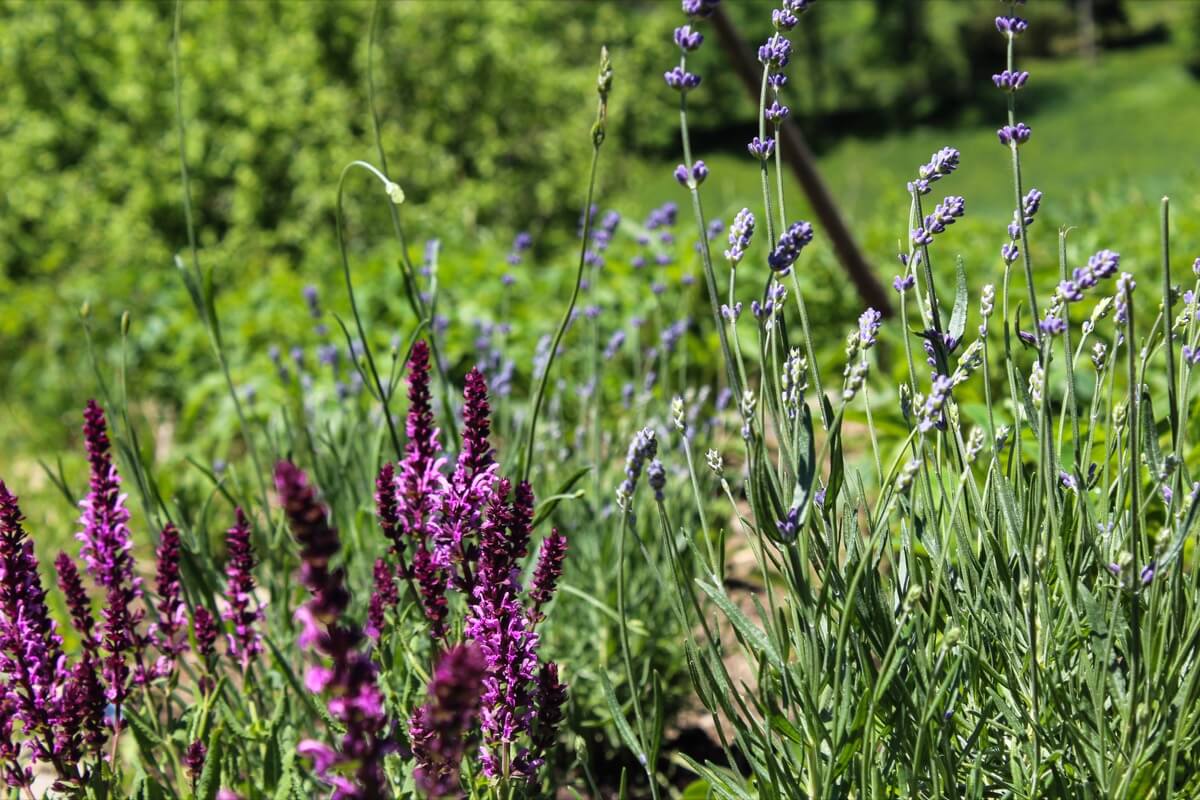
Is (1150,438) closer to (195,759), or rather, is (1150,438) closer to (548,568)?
(548,568)

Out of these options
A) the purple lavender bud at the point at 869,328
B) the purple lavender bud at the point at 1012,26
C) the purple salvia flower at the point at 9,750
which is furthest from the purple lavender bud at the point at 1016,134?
the purple salvia flower at the point at 9,750

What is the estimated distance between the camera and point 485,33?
34.8 feet

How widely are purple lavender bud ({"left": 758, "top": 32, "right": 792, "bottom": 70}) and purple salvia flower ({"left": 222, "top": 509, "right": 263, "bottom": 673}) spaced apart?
0.94 meters

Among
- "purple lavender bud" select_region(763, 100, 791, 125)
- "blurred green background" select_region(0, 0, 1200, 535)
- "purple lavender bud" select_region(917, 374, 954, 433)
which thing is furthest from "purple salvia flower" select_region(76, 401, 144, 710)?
"blurred green background" select_region(0, 0, 1200, 535)

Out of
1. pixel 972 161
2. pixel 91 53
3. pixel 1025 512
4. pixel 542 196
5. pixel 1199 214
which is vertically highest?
pixel 91 53

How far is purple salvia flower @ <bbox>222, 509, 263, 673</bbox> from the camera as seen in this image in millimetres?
1578

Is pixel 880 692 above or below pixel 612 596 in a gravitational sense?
above

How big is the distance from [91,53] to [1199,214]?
322 inches

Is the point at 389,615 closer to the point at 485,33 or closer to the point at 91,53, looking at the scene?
the point at 91,53

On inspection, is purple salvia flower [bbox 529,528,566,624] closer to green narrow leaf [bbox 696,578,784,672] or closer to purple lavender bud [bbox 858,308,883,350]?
green narrow leaf [bbox 696,578,784,672]

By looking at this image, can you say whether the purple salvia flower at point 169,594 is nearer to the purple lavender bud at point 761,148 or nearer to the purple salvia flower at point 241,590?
the purple salvia flower at point 241,590

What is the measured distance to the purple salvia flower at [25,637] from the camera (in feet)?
4.67

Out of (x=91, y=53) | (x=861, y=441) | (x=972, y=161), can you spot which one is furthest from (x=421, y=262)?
(x=972, y=161)

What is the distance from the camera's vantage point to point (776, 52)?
1434 millimetres
